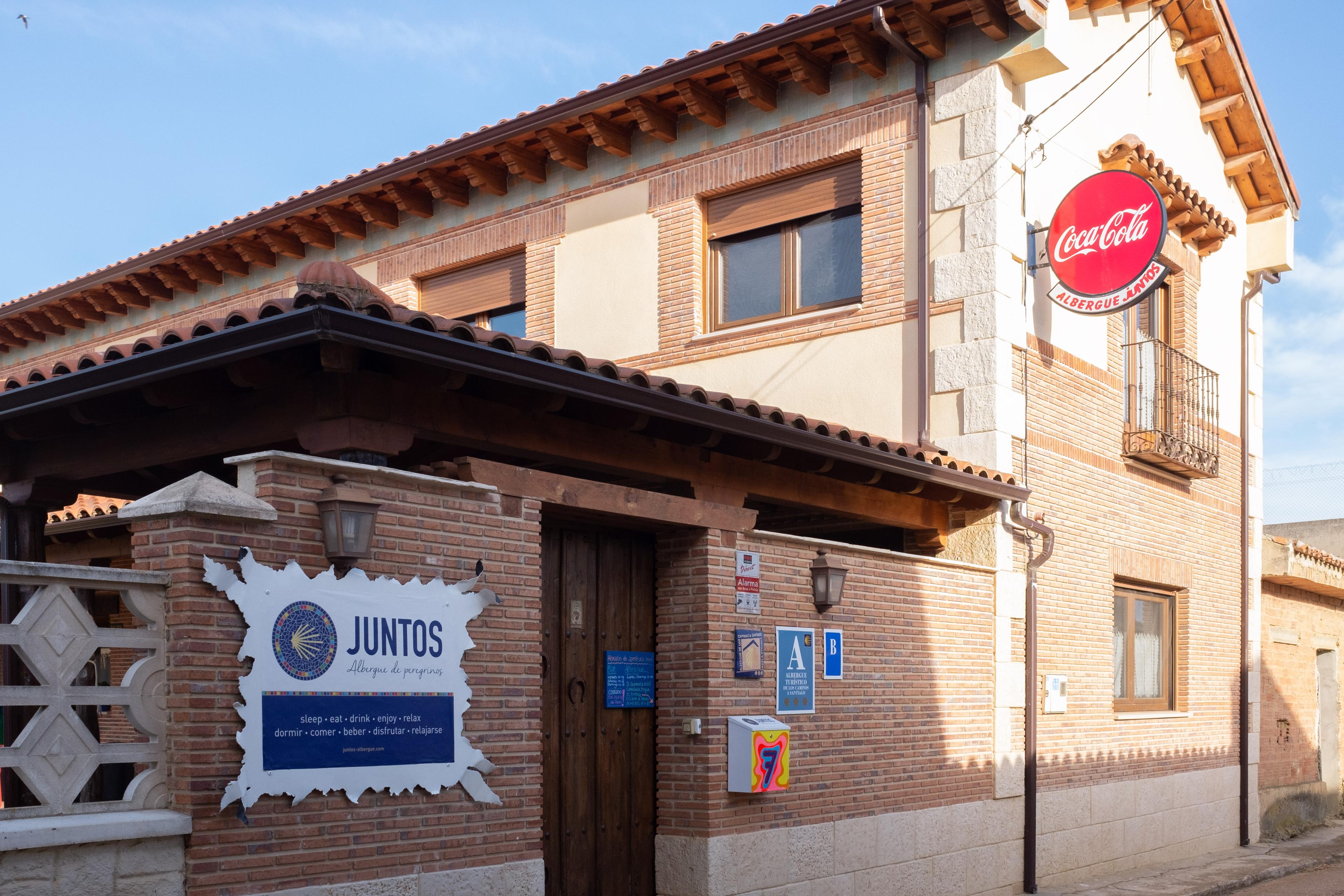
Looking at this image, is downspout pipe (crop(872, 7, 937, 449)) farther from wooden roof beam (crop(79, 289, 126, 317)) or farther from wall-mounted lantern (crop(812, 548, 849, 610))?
wooden roof beam (crop(79, 289, 126, 317))

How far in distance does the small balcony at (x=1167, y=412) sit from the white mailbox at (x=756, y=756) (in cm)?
639

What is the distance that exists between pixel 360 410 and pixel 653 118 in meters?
7.37

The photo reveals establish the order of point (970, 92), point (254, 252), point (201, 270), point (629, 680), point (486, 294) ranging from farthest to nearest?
point (201, 270), point (254, 252), point (486, 294), point (970, 92), point (629, 680)

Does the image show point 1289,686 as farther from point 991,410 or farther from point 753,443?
point 753,443

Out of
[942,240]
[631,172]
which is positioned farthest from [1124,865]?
[631,172]

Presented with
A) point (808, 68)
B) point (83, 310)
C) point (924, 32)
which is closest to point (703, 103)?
point (808, 68)

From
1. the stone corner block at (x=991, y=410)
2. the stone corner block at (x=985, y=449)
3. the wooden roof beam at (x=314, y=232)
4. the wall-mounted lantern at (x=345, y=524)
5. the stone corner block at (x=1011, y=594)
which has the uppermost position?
the wooden roof beam at (x=314, y=232)

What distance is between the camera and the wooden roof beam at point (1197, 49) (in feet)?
50.4

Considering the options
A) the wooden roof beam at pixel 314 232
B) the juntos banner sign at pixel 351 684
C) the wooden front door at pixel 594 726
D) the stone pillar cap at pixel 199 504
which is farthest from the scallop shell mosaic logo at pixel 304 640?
the wooden roof beam at pixel 314 232

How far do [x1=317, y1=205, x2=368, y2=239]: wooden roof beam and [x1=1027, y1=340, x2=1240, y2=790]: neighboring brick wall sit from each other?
8286mm

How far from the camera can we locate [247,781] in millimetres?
5477

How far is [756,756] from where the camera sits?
8.34 meters

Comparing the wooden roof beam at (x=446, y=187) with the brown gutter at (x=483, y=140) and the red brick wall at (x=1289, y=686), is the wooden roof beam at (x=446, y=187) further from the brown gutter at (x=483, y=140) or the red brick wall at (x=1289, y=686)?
the red brick wall at (x=1289, y=686)

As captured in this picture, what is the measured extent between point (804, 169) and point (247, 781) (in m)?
8.69
